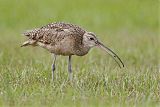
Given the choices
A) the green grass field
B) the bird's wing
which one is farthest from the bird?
the green grass field

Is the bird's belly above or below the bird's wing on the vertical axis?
below

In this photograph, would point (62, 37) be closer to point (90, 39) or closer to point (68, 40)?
point (68, 40)

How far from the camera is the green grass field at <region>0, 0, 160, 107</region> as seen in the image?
8.98m

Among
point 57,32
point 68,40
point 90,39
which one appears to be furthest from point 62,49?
point 90,39

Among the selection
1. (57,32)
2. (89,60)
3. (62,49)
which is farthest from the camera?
(89,60)

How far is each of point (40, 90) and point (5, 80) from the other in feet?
3.46

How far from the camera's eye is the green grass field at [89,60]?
898 centimetres

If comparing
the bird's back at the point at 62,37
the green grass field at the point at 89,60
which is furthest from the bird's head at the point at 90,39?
the green grass field at the point at 89,60

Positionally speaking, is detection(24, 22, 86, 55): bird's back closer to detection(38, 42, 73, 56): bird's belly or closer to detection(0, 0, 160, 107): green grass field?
detection(38, 42, 73, 56): bird's belly

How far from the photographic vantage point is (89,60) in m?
13.9

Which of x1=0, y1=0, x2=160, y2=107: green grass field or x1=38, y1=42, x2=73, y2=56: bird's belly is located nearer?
x1=0, y1=0, x2=160, y2=107: green grass field

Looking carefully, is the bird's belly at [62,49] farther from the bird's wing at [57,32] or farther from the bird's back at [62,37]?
the bird's wing at [57,32]

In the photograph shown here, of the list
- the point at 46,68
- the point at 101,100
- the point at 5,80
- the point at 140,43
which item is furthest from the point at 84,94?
the point at 140,43

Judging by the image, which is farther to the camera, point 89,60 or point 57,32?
point 89,60
